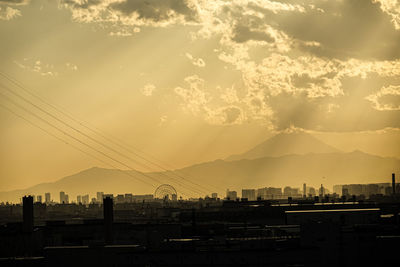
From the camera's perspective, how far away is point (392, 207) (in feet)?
639

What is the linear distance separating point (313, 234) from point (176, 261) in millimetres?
14385

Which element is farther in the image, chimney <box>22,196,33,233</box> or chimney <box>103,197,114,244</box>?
chimney <box>103,197,114,244</box>

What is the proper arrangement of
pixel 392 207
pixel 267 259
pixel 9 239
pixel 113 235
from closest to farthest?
pixel 267 259, pixel 9 239, pixel 113 235, pixel 392 207

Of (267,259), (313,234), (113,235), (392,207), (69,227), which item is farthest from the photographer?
(392,207)

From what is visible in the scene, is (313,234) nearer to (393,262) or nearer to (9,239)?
(393,262)

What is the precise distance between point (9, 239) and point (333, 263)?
41.8 m

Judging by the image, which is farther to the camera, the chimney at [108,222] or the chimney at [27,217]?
the chimney at [108,222]

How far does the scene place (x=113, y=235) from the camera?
136m

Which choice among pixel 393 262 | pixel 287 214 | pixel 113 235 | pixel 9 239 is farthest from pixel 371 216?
pixel 9 239

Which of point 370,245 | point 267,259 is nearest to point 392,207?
point 370,245

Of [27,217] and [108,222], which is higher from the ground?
[27,217]

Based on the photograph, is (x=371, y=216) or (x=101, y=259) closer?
(x=101, y=259)

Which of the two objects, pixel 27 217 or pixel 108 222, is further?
pixel 108 222

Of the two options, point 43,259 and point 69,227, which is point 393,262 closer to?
point 43,259
